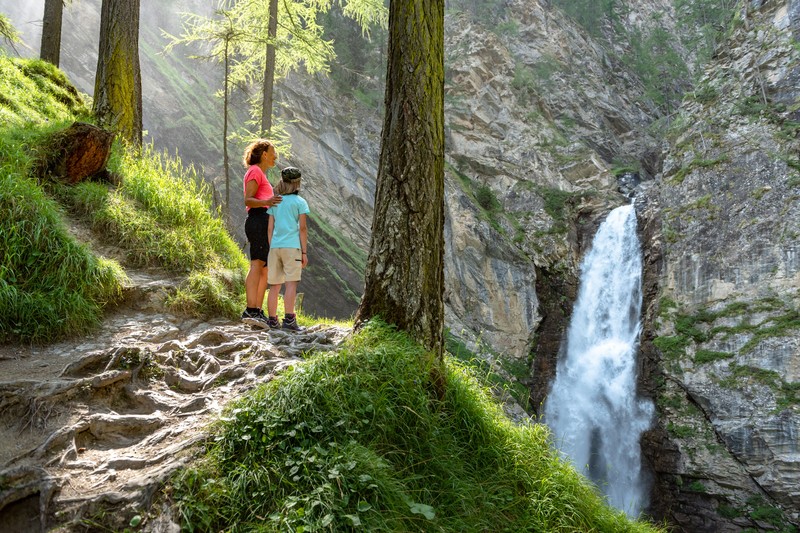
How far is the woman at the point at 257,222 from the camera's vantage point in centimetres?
485

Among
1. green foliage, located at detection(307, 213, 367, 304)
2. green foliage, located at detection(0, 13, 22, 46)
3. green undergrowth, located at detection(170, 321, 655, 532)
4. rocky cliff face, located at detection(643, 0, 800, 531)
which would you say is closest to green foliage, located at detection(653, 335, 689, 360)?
rocky cliff face, located at detection(643, 0, 800, 531)

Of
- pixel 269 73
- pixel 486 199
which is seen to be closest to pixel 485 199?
pixel 486 199

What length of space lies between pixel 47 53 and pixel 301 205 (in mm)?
A: 7696

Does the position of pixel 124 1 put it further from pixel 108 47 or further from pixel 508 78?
pixel 508 78

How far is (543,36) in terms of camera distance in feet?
121

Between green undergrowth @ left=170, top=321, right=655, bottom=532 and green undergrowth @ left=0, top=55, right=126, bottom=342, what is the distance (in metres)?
2.04

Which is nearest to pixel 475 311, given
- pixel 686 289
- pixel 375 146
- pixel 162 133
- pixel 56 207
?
pixel 686 289

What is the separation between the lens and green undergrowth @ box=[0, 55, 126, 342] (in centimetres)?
373

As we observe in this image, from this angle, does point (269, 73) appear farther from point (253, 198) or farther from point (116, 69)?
point (253, 198)

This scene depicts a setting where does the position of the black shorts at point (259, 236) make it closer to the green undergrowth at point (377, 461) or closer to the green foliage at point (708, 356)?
the green undergrowth at point (377, 461)

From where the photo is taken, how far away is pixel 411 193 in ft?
12.0

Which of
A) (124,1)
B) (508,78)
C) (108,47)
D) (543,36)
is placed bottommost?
(108,47)

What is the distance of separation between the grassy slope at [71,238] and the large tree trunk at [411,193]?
2344 mm

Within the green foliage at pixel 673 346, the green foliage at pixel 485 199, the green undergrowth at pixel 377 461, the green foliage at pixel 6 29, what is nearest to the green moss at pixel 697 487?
the green foliage at pixel 673 346
